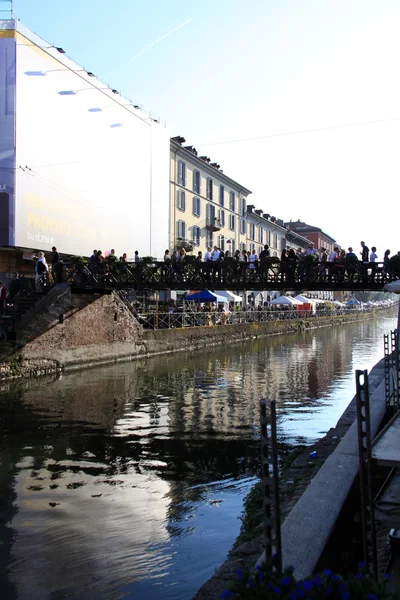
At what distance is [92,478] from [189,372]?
12652 millimetres

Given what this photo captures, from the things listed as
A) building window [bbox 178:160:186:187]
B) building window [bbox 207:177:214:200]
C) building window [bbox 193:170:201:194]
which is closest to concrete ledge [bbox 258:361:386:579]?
building window [bbox 178:160:186:187]

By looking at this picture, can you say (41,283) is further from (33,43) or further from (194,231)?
(194,231)

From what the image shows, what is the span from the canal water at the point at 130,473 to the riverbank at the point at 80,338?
3.54 feet

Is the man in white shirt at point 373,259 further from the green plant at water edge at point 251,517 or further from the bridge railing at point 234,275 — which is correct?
the green plant at water edge at point 251,517

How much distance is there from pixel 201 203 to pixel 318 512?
41.3m

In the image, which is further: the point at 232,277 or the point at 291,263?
the point at 232,277

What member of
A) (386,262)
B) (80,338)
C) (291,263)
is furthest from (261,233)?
(386,262)

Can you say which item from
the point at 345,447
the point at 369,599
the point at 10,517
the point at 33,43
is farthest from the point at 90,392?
the point at 33,43

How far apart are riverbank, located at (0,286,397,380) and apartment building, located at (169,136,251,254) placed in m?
10.3

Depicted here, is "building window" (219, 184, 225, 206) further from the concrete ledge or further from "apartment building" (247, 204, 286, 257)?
the concrete ledge

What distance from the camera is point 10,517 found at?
6957mm

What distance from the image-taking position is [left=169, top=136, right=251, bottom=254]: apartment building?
131ft

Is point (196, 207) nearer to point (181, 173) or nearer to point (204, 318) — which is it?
point (181, 173)

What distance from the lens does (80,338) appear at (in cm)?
2155
